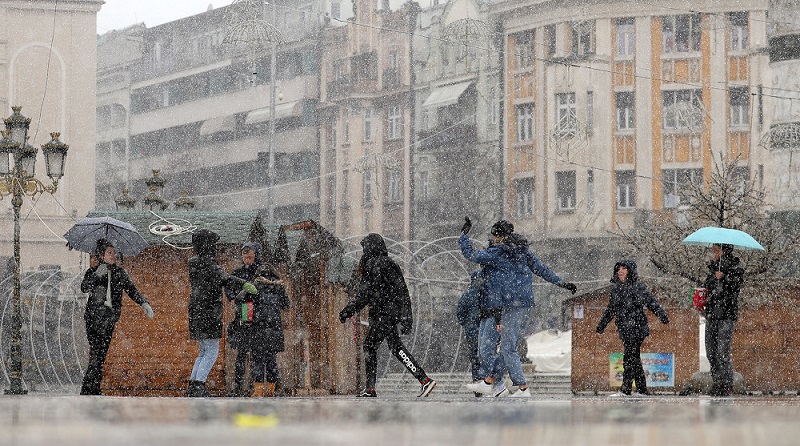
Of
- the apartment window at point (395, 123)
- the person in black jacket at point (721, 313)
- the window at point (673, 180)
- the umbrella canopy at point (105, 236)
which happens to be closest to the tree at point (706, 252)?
the person in black jacket at point (721, 313)

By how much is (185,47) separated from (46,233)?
21.6 meters

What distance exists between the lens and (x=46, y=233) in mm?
53469

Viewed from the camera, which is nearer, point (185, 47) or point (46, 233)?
point (46, 233)

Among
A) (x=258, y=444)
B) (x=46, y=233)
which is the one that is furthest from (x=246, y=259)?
(x=46, y=233)

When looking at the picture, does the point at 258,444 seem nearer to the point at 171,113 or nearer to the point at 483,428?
the point at 483,428

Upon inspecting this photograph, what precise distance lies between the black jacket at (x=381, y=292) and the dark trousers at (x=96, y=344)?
206 cm

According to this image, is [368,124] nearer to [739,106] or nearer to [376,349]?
[739,106]

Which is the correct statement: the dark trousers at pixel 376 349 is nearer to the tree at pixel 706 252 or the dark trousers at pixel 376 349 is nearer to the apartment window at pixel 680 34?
the tree at pixel 706 252

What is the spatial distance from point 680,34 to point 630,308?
40073 mm

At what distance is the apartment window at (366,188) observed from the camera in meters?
63.6

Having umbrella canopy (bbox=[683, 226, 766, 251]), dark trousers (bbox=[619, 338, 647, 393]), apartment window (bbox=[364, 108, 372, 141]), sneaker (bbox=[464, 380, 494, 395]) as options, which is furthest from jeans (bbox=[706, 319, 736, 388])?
apartment window (bbox=[364, 108, 372, 141])

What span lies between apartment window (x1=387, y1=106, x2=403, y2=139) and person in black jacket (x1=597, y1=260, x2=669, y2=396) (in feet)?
157

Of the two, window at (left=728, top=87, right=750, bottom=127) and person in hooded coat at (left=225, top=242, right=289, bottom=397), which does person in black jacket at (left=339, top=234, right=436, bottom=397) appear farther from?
window at (left=728, top=87, right=750, bottom=127)

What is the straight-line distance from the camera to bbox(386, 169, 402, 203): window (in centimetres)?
6200
